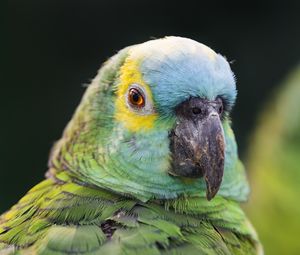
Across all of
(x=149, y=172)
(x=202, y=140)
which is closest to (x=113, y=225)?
(x=149, y=172)

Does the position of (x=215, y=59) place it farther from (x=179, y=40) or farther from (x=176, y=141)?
(x=176, y=141)

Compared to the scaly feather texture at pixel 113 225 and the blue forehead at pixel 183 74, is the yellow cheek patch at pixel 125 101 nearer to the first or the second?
the blue forehead at pixel 183 74

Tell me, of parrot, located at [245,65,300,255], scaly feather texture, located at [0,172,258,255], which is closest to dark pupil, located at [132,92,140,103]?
scaly feather texture, located at [0,172,258,255]

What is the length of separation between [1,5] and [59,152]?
8.52ft

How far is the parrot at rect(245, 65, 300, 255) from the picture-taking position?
2523 millimetres

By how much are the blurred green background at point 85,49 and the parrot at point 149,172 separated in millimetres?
2374

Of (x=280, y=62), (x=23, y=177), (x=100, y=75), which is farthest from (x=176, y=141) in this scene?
(x=280, y=62)

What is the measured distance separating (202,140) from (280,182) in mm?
1225

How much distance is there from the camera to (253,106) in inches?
175

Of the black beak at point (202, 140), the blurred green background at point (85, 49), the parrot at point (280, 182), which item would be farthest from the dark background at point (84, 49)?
the black beak at point (202, 140)

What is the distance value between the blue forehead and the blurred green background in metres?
2.52

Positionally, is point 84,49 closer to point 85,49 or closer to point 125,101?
point 85,49

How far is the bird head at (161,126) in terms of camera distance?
147cm

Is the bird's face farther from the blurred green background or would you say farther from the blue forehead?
the blurred green background
